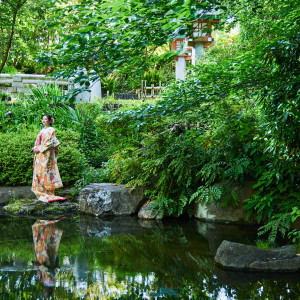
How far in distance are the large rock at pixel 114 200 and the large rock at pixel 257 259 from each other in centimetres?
403

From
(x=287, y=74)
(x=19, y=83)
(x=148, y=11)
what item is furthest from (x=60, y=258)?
(x=19, y=83)

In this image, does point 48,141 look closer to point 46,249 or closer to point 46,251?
point 46,249

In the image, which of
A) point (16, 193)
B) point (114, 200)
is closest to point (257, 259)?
point (114, 200)

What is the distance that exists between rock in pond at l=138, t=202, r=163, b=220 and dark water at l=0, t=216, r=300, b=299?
0.62m

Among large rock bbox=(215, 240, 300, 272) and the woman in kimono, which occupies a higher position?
the woman in kimono

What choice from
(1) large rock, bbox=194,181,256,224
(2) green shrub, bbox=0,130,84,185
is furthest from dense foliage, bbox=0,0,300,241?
(2) green shrub, bbox=0,130,84,185

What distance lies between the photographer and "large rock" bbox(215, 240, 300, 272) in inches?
176

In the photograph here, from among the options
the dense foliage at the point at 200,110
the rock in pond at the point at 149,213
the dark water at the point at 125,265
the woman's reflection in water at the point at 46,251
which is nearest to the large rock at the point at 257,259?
the dark water at the point at 125,265

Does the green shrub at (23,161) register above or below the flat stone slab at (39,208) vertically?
above

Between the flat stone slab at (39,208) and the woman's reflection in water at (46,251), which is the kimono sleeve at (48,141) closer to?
the flat stone slab at (39,208)

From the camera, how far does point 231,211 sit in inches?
300

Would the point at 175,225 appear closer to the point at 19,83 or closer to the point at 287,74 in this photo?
the point at 287,74

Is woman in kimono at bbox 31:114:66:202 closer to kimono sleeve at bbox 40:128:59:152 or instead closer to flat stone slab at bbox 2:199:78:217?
kimono sleeve at bbox 40:128:59:152

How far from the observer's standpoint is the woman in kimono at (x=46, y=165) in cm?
928
